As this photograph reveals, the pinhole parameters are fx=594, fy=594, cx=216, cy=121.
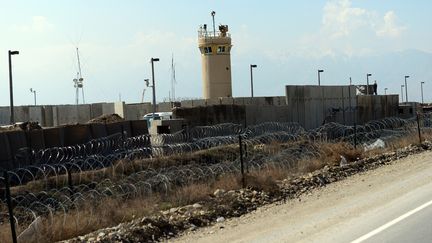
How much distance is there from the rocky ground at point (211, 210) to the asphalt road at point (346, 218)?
393mm

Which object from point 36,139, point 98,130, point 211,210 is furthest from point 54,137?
point 211,210

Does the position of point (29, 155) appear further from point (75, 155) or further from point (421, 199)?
point (421, 199)

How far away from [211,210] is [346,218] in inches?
119

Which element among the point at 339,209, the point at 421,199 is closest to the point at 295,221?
the point at 339,209

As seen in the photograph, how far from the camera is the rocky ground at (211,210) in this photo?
10.7 metres

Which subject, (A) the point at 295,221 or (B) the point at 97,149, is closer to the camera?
(A) the point at 295,221

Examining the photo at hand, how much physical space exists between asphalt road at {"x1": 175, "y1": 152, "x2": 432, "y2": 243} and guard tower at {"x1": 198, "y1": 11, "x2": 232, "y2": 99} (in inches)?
2141

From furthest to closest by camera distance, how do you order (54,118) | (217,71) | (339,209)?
(217,71)
(54,118)
(339,209)

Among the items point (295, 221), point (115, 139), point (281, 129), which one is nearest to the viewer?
point (295, 221)

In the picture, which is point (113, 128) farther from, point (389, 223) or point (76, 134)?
point (389, 223)

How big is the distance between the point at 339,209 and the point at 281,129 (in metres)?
26.1

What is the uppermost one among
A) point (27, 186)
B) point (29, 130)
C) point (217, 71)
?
point (217, 71)

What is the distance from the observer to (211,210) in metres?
12.8

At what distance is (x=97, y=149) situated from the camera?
27.6 meters
